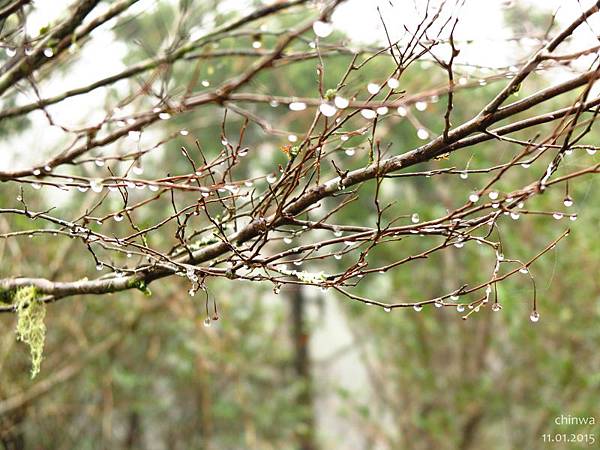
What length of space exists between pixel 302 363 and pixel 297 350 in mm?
166

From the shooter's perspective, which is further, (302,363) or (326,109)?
(302,363)

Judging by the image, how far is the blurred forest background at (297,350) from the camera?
4.64 meters

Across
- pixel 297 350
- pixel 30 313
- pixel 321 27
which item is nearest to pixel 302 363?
pixel 297 350

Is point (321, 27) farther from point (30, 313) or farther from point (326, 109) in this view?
point (30, 313)

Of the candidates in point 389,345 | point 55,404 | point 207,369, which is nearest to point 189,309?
point 207,369

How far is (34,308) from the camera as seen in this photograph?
1.87m

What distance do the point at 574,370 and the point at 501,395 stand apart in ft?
2.23

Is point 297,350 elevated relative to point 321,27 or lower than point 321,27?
elevated

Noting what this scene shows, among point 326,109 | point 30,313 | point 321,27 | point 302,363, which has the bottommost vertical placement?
point 30,313

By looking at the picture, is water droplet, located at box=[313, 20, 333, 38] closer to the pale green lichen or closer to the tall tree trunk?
the pale green lichen

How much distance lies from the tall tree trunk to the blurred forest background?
0.04 meters

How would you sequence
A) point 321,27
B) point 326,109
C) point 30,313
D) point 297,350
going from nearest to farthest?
point 326,109
point 321,27
point 30,313
point 297,350

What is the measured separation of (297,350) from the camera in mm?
6895

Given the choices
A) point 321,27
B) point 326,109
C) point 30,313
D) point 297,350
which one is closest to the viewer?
point 326,109
